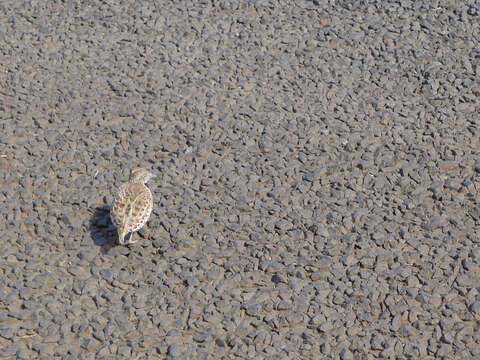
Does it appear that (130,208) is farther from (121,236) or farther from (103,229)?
(103,229)

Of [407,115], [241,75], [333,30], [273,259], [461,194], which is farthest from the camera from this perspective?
[333,30]

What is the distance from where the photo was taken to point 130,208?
7.77 metres

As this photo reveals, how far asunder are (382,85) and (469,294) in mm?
3632

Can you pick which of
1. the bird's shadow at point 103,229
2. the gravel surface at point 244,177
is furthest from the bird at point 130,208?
the gravel surface at point 244,177

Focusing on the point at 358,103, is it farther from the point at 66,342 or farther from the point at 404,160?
the point at 66,342

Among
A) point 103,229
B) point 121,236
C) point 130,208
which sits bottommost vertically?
point 103,229

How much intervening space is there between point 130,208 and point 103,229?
56 cm

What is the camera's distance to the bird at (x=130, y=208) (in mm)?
7676

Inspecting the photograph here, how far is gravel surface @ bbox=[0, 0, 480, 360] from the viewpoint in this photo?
23.4 feet

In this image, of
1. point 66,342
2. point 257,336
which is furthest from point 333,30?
point 66,342

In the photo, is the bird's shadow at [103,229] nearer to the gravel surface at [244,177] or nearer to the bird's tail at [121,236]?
the gravel surface at [244,177]

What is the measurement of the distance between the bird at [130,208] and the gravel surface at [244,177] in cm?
31

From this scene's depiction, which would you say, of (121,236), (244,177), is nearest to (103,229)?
(121,236)

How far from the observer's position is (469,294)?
24.1 feet
